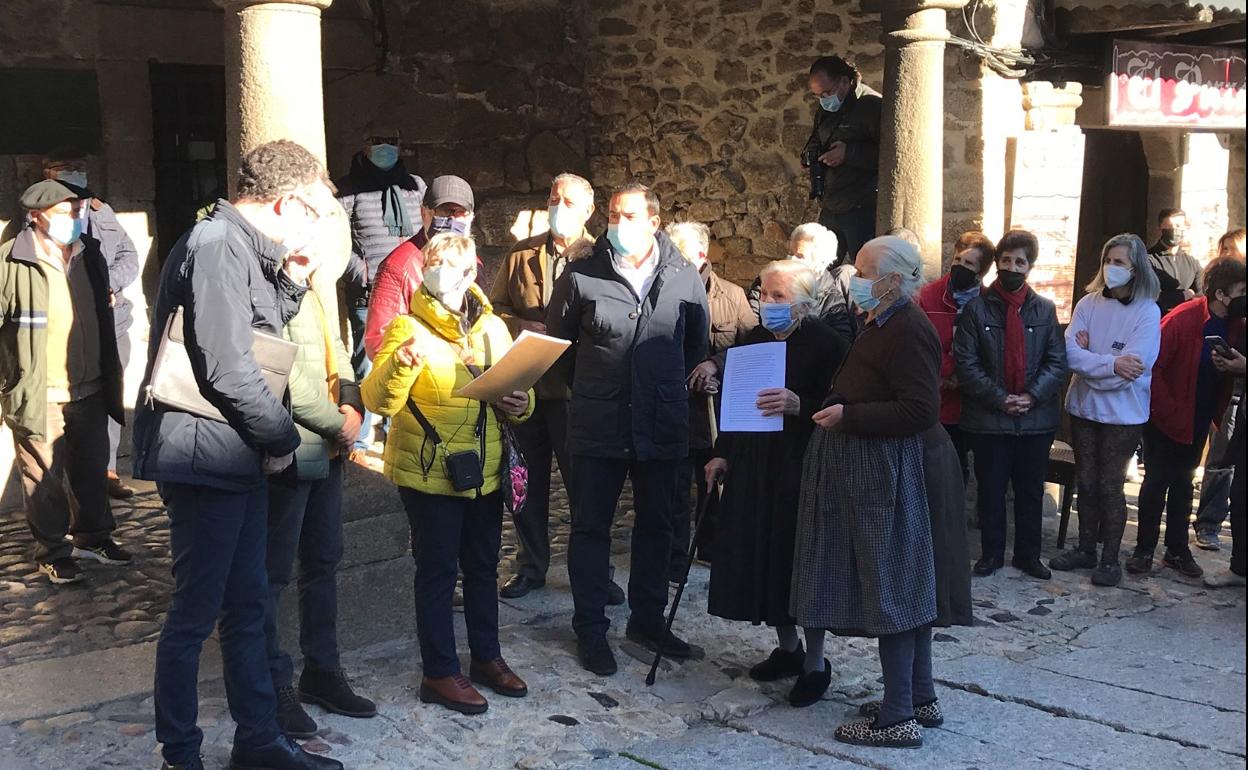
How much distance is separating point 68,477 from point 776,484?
3.50 meters

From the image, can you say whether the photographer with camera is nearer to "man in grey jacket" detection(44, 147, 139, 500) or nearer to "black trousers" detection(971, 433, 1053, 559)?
"black trousers" detection(971, 433, 1053, 559)

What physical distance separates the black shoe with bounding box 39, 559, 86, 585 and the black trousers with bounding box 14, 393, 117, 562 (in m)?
0.03

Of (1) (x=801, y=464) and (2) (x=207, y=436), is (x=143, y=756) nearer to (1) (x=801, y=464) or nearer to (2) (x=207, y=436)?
(2) (x=207, y=436)

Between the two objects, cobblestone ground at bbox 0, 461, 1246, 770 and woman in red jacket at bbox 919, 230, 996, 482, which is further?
woman in red jacket at bbox 919, 230, 996, 482

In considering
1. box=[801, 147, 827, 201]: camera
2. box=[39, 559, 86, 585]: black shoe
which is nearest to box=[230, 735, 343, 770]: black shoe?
box=[39, 559, 86, 585]: black shoe

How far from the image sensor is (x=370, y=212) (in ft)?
23.9

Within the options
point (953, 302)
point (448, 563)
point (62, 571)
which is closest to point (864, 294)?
point (448, 563)

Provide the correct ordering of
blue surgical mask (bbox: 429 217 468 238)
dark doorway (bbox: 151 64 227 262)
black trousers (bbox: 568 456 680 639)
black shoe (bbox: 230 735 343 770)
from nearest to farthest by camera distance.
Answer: black shoe (bbox: 230 735 343 770) < black trousers (bbox: 568 456 680 639) < blue surgical mask (bbox: 429 217 468 238) < dark doorway (bbox: 151 64 227 262)

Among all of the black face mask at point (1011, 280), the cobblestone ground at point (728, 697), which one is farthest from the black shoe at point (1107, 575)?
the black face mask at point (1011, 280)

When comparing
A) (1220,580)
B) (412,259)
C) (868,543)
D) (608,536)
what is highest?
(412,259)

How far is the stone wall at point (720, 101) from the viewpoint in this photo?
31.5 feet

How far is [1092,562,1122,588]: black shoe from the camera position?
6.44 meters

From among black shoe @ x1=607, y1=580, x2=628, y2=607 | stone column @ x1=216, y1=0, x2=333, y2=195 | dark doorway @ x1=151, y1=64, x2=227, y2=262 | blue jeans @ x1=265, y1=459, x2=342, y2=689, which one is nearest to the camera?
blue jeans @ x1=265, y1=459, x2=342, y2=689

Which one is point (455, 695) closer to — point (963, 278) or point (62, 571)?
point (62, 571)
